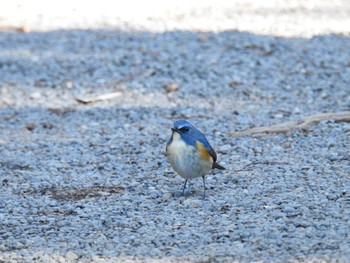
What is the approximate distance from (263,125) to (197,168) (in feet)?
9.35

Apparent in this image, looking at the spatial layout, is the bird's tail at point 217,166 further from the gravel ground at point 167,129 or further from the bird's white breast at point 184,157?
the bird's white breast at point 184,157

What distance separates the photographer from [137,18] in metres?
15.6

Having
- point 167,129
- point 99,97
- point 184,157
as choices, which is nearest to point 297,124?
point 167,129

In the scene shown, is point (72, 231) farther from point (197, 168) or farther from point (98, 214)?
point (197, 168)

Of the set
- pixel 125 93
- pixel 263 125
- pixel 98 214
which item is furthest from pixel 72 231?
pixel 125 93

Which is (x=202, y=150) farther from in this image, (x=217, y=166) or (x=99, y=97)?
(x=99, y=97)

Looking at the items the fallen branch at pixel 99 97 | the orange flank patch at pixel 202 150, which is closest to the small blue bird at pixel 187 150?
the orange flank patch at pixel 202 150

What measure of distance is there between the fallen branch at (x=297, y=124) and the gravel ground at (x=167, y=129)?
108mm

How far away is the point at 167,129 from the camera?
33.1ft

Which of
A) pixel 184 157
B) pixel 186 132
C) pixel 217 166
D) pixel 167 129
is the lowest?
pixel 167 129

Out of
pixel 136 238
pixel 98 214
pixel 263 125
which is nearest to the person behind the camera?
pixel 136 238

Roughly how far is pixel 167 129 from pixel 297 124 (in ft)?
4.90

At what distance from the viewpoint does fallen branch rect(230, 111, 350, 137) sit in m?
9.57

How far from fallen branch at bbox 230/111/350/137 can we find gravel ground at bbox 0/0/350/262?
0.11 meters
